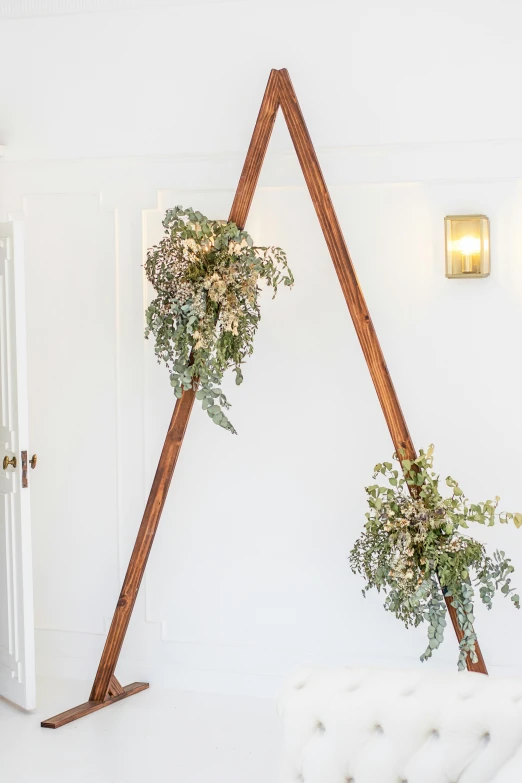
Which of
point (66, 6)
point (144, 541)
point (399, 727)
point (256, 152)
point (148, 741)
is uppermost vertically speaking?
point (66, 6)

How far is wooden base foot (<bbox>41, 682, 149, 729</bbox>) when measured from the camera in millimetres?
3453

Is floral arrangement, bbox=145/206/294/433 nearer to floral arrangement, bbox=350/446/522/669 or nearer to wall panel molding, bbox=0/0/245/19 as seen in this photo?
floral arrangement, bbox=350/446/522/669

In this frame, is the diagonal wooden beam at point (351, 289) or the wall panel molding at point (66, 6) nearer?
the diagonal wooden beam at point (351, 289)

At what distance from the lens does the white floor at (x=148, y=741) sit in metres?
3.09

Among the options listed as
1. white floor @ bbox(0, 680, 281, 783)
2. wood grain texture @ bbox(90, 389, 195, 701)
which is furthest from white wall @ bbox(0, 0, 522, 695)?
wood grain texture @ bbox(90, 389, 195, 701)

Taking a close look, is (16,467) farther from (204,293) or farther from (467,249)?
(467,249)

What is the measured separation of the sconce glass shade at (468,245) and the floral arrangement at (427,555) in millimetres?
825

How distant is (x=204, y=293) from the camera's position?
322cm

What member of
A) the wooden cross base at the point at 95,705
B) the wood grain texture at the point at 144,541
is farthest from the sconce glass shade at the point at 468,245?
the wooden cross base at the point at 95,705

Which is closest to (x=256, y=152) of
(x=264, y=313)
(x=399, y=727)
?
(x=264, y=313)

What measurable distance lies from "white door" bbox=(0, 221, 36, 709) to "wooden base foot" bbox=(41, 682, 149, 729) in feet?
0.65

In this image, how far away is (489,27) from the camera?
3488 mm

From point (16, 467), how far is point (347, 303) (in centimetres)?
151

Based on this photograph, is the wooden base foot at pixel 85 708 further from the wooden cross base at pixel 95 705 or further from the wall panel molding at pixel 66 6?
the wall panel molding at pixel 66 6
